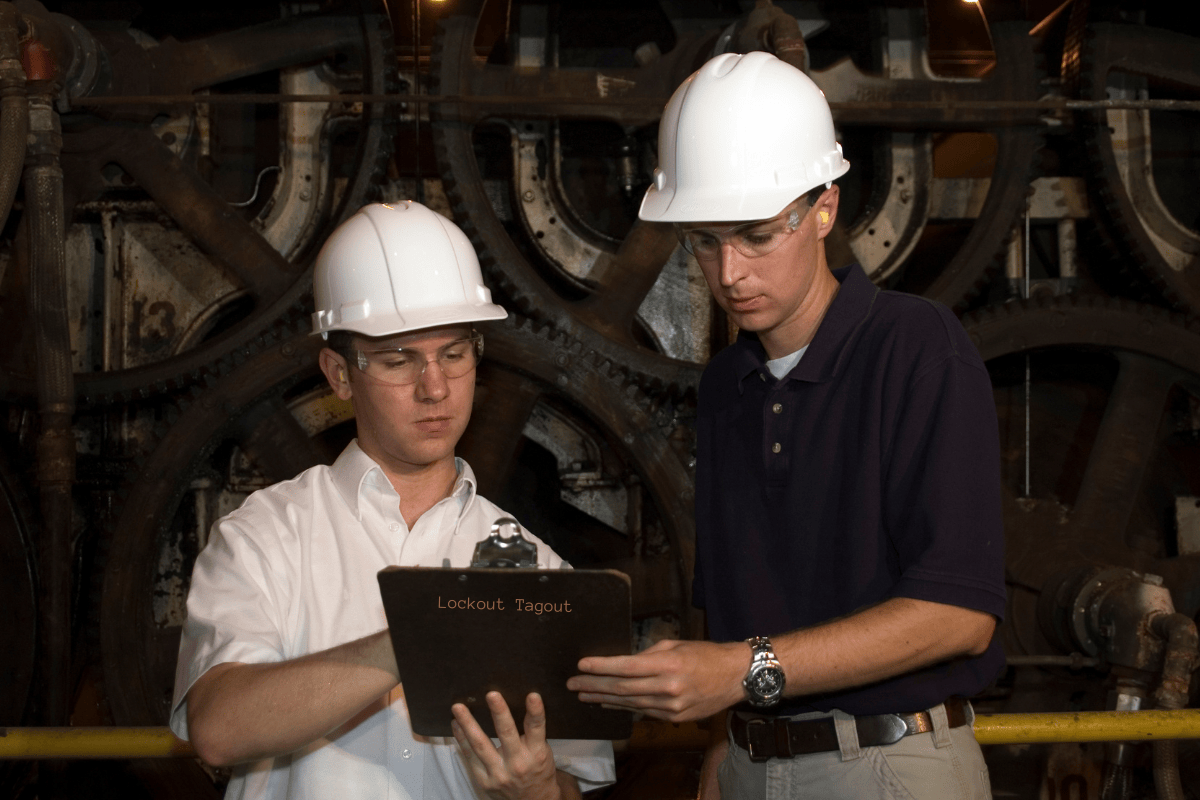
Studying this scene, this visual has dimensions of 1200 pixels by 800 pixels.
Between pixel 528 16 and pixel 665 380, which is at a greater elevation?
pixel 528 16

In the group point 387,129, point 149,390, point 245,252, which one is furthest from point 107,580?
point 387,129

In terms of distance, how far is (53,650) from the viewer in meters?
2.46

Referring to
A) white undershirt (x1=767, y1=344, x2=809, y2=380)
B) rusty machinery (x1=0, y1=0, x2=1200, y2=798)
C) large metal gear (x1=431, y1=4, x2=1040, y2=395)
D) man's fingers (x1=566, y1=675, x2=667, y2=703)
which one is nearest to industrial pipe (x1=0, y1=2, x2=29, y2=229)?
rusty machinery (x1=0, y1=0, x2=1200, y2=798)

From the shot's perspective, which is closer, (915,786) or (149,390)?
(915,786)

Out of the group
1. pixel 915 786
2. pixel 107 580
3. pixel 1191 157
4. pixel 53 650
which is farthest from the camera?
pixel 1191 157

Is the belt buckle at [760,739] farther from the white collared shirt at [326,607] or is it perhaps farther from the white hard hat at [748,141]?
the white hard hat at [748,141]

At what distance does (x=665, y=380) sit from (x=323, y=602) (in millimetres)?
1580

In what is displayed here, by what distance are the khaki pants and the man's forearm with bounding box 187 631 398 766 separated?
0.57 metres

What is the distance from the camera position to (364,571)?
1.34 meters

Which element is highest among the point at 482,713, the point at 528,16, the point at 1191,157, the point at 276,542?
the point at 528,16

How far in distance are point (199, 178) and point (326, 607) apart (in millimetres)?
1932

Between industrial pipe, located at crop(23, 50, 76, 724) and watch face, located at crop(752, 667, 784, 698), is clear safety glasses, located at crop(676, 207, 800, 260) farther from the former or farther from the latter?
industrial pipe, located at crop(23, 50, 76, 724)

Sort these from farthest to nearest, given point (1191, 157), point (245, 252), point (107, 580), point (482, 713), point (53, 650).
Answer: point (1191, 157), point (245, 252), point (107, 580), point (53, 650), point (482, 713)

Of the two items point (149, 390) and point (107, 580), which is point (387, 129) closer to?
point (149, 390)
